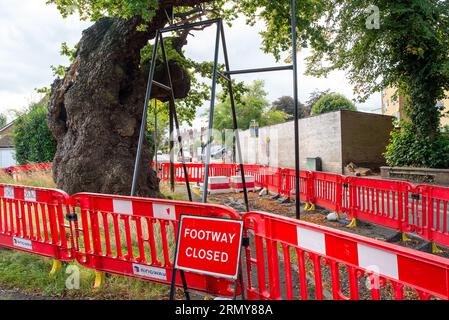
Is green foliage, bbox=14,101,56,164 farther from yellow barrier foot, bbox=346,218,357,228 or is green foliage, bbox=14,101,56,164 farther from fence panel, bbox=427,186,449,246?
fence panel, bbox=427,186,449,246

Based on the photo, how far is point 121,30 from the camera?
816cm

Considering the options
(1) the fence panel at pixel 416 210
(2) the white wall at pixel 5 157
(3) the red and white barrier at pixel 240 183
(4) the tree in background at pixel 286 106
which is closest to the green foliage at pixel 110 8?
(1) the fence panel at pixel 416 210

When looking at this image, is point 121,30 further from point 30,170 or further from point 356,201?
point 30,170

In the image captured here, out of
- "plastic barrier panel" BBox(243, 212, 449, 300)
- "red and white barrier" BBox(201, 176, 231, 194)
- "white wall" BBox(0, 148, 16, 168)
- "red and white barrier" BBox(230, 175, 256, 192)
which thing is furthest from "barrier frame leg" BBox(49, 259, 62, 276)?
"white wall" BBox(0, 148, 16, 168)

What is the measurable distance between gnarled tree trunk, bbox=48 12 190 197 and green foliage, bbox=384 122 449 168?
11.9 m

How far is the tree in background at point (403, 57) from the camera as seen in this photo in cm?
1209

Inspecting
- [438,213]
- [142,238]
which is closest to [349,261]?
[142,238]

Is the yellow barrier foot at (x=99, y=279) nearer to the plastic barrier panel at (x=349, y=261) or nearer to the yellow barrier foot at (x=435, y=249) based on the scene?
the plastic barrier panel at (x=349, y=261)

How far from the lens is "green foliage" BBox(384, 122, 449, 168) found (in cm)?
1405

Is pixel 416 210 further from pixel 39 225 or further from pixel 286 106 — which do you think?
pixel 286 106

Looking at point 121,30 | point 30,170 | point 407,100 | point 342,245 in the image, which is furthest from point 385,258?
point 407,100

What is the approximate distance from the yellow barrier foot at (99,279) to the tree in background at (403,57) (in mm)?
11823

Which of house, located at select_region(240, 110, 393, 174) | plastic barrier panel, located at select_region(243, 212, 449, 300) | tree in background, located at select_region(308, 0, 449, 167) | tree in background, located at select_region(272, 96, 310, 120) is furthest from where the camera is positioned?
tree in background, located at select_region(272, 96, 310, 120)

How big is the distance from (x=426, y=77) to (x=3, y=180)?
55.2 ft
